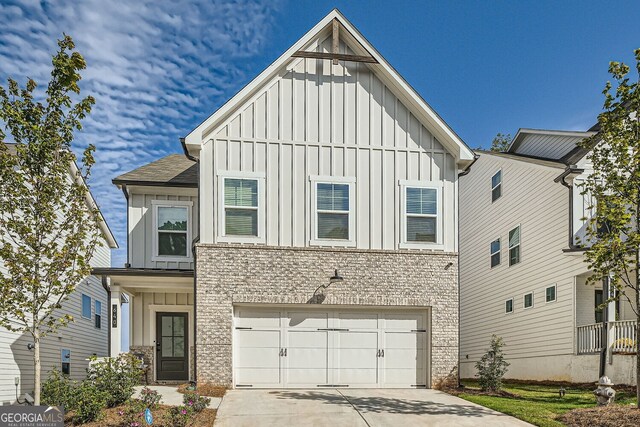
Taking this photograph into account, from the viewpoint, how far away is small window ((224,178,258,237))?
12266mm

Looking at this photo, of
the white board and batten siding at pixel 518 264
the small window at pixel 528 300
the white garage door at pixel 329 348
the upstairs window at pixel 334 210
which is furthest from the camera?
the small window at pixel 528 300

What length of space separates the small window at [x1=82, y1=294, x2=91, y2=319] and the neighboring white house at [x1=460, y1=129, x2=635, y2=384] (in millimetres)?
15308

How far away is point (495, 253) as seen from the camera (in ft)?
65.1

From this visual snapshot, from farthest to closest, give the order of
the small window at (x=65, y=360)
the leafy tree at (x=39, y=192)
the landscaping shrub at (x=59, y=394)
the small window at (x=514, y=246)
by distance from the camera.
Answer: the small window at (x=514, y=246) → the small window at (x=65, y=360) → the landscaping shrub at (x=59, y=394) → the leafy tree at (x=39, y=192)

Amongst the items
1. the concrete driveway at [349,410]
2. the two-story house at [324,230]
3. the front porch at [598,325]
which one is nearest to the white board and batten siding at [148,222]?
the two-story house at [324,230]

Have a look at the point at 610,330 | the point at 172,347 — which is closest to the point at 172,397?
the point at 172,347

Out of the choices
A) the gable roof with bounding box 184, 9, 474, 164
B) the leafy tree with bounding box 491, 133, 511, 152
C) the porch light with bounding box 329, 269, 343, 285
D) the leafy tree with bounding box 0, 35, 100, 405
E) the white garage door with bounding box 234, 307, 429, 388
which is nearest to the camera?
the leafy tree with bounding box 0, 35, 100, 405

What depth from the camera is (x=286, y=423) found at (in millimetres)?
8570

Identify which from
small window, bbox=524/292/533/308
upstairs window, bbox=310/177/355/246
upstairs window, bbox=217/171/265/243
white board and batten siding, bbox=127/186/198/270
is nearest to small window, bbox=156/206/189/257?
white board and batten siding, bbox=127/186/198/270

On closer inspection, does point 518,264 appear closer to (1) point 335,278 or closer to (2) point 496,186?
(2) point 496,186

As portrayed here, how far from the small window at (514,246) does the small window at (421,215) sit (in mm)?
6527

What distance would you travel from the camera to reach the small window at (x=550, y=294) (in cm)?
1570

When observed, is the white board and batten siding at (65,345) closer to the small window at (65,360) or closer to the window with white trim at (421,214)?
the small window at (65,360)

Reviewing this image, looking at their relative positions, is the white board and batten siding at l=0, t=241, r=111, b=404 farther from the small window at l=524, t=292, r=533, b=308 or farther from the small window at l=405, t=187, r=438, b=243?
the small window at l=524, t=292, r=533, b=308
